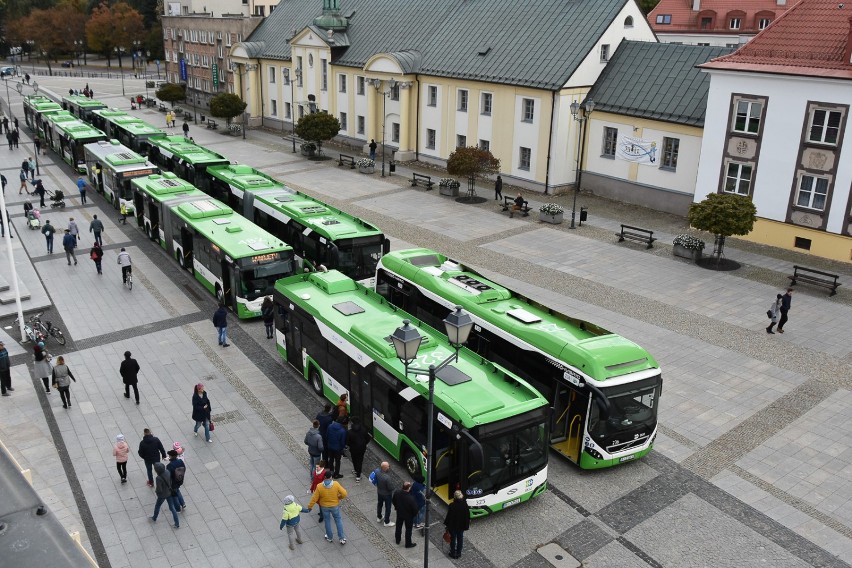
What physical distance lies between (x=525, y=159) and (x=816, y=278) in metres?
20.9

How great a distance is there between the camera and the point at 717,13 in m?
89.2

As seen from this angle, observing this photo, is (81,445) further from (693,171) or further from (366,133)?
(366,133)

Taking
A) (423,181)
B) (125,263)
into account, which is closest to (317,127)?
(423,181)

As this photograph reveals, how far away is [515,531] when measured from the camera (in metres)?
15.8

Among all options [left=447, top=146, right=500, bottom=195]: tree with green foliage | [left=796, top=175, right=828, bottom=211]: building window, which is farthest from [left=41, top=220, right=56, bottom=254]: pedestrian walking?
[left=796, top=175, right=828, bottom=211]: building window

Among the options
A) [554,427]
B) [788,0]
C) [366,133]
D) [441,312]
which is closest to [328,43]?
[366,133]

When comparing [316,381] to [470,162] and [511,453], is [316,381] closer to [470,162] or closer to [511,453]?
[511,453]

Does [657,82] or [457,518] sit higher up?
[657,82]

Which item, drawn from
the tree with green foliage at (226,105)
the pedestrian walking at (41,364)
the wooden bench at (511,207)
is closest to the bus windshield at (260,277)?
the pedestrian walking at (41,364)

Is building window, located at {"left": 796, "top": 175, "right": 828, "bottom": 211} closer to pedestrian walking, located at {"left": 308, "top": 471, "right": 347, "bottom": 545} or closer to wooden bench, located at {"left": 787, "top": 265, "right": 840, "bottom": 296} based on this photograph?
wooden bench, located at {"left": 787, "top": 265, "right": 840, "bottom": 296}

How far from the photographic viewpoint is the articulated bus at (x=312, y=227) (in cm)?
2706

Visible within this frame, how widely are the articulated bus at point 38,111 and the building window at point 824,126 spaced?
5554cm

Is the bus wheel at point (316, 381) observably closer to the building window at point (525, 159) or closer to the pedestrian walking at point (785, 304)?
the pedestrian walking at point (785, 304)

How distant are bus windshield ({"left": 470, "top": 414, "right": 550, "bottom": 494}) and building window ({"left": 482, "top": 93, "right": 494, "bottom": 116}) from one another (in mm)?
35617
